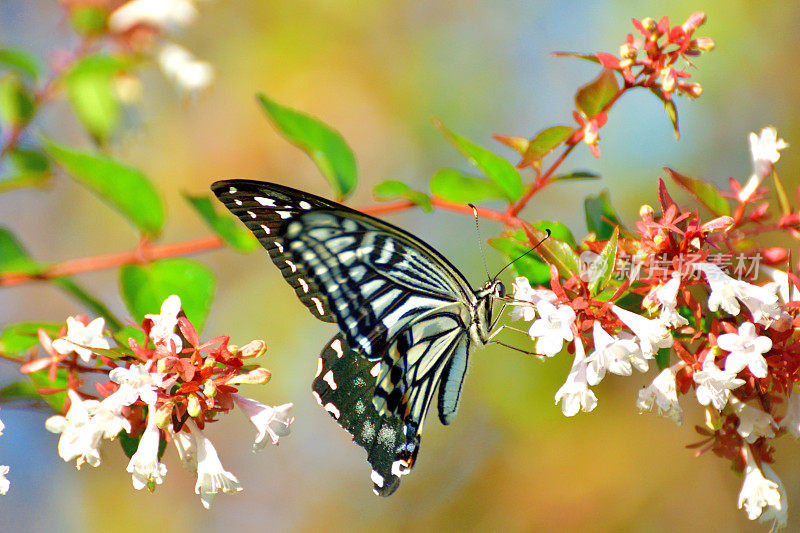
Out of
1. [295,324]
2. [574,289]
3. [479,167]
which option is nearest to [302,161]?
[295,324]

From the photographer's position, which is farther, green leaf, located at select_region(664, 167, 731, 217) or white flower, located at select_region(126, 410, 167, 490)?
green leaf, located at select_region(664, 167, 731, 217)

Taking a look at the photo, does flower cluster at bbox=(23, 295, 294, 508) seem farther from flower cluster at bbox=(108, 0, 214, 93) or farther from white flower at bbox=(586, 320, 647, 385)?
flower cluster at bbox=(108, 0, 214, 93)

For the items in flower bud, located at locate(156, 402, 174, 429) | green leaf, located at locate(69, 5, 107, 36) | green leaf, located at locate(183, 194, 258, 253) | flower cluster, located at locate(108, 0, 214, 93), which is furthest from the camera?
flower cluster, located at locate(108, 0, 214, 93)

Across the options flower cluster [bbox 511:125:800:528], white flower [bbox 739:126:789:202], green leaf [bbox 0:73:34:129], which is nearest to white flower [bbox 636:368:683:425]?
flower cluster [bbox 511:125:800:528]

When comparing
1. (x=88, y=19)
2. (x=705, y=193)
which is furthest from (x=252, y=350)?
(x=88, y=19)

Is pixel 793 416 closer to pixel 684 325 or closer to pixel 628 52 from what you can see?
pixel 684 325

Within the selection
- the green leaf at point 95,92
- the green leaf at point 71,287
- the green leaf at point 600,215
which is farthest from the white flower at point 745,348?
the green leaf at point 95,92

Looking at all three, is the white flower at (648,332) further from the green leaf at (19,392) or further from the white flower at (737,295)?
the green leaf at (19,392)
